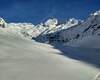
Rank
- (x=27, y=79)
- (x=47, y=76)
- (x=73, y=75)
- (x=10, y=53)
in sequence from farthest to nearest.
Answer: (x=10, y=53), (x=73, y=75), (x=47, y=76), (x=27, y=79)

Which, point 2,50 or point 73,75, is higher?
point 2,50

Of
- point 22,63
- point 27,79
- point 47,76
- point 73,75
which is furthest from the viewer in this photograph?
point 22,63

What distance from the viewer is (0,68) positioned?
14.1 meters

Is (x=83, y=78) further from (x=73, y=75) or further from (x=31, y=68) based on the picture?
(x=31, y=68)

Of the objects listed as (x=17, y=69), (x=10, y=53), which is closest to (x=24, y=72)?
(x=17, y=69)

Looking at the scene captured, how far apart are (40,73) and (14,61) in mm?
2439

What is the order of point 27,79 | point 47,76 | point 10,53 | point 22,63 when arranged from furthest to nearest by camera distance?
1. point 10,53
2. point 22,63
3. point 47,76
4. point 27,79

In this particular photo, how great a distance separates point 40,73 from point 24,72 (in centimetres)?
85

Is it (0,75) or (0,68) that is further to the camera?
(0,68)

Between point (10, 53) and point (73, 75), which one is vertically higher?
point (10, 53)

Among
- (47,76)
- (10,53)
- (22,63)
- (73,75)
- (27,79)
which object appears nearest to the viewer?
(27,79)

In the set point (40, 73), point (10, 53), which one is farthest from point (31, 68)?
point (10, 53)

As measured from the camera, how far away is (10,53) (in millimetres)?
17922

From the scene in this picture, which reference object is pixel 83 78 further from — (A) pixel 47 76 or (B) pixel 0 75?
(B) pixel 0 75
